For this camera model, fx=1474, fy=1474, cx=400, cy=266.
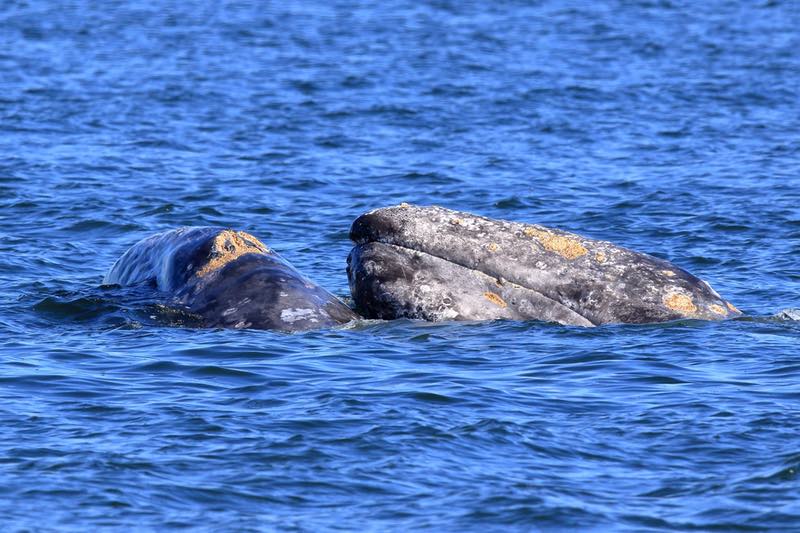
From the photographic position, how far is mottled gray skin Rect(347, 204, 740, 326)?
45.1ft

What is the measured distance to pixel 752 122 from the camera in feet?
93.4

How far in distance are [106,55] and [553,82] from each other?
1151cm

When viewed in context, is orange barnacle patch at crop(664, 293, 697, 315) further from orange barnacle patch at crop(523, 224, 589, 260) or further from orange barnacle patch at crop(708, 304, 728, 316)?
orange barnacle patch at crop(523, 224, 589, 260)

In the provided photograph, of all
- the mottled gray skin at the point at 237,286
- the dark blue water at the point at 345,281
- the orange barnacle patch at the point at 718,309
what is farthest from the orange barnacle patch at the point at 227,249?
the orange barnacle patch at the point at 718,309

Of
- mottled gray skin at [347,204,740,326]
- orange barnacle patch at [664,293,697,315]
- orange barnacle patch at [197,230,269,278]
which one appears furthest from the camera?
orange barnacle patch at [197,230,269,278]

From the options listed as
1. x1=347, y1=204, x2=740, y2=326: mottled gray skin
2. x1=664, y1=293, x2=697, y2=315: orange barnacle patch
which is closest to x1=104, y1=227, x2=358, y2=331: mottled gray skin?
x1=347, y1=204, x2=740, y2=326: mottled gray skin

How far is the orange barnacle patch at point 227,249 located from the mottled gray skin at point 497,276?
103 cm

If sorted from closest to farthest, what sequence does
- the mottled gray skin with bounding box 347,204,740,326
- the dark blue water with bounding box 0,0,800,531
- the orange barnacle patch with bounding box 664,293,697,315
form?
the dark blue water with bounding box 0,0,800,531 → the mottled gray skin with bounding box 347,204,740,326 → the orange barnacle patch with bounding box 664,293,697,315

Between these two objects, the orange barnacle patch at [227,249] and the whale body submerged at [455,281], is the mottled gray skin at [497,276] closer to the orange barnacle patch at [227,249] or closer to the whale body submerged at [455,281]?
the whale body submerged at [455,281]

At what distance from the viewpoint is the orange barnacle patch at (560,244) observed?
1392 cm

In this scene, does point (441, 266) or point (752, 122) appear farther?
point (752, 122)

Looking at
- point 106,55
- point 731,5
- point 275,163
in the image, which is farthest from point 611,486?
point 731,5

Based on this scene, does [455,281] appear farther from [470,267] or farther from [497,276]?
[497,276]

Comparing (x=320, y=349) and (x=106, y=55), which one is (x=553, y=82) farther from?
(x=320, y=349)
